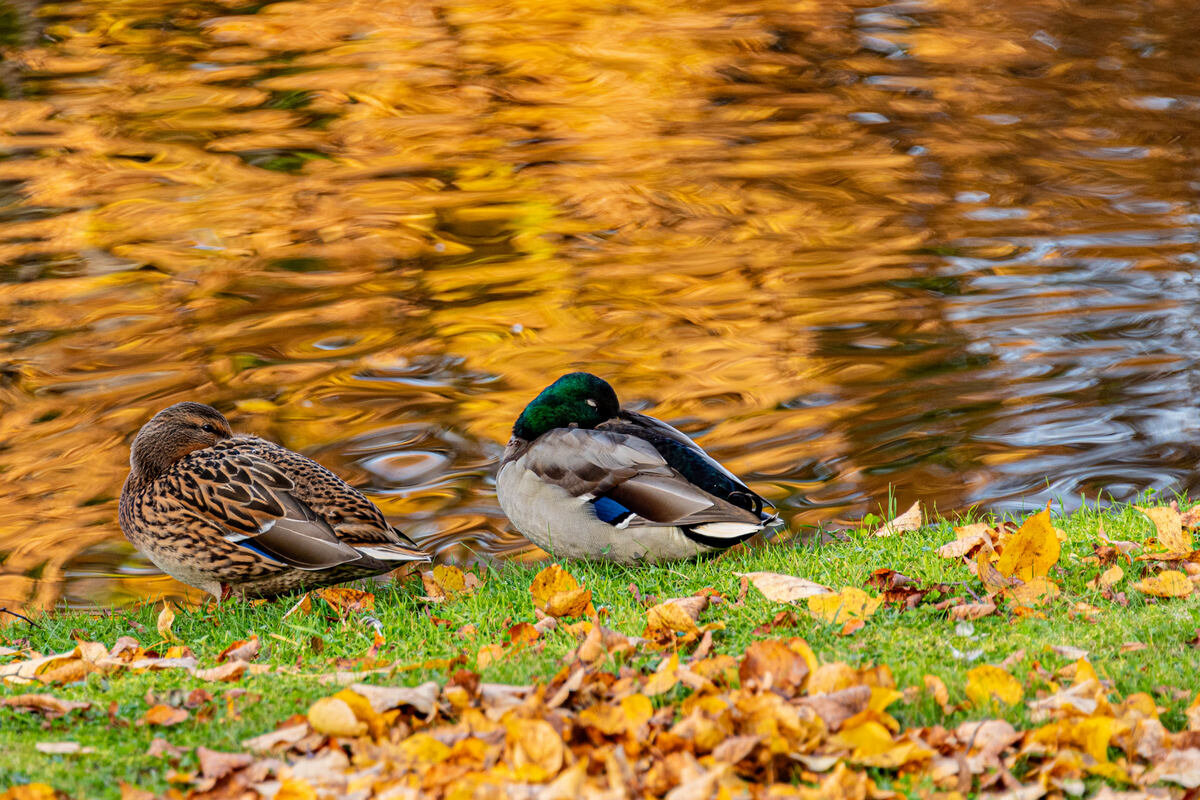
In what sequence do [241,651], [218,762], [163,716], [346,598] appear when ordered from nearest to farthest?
1. [218,762]
2. [163,716]
3. [241,651]
4. [346,598]

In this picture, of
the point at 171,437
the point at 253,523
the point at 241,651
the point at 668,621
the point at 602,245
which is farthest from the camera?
the point at 602,245

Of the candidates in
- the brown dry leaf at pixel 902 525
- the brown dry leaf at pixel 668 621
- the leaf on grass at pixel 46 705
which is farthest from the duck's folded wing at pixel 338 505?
the brown dry leaf at pixel 902 525

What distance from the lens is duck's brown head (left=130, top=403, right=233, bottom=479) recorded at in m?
5.89

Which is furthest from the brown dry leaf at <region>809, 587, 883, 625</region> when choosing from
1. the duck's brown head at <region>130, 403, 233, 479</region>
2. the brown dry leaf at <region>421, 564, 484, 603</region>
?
the duck's brown head at <region>130, 403, 233, 479</region>

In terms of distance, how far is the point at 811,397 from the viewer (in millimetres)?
8781

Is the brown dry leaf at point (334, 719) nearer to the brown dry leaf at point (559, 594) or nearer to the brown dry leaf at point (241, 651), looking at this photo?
the brown dry leaf at point (241, 651)

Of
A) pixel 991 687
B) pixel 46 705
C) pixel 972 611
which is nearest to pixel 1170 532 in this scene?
pixel 972 611

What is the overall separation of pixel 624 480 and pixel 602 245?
6.54 meters

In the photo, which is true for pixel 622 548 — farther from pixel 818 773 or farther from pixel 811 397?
pixel 811 397

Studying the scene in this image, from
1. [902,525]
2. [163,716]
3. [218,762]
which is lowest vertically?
[902,525]

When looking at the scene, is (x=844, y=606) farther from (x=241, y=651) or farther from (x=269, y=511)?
(x=269, y=511)

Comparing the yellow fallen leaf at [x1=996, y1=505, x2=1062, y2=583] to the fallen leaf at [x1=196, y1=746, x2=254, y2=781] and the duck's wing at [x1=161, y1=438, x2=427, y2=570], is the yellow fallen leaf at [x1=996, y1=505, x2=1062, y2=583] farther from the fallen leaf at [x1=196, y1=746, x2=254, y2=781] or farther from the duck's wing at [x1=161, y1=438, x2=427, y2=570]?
the fallen leaf at [x1=196, y1=746, x2=254, y2=781]

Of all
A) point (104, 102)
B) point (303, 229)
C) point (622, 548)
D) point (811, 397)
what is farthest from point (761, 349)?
point (104, 102)

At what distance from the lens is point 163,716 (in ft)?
12.4
